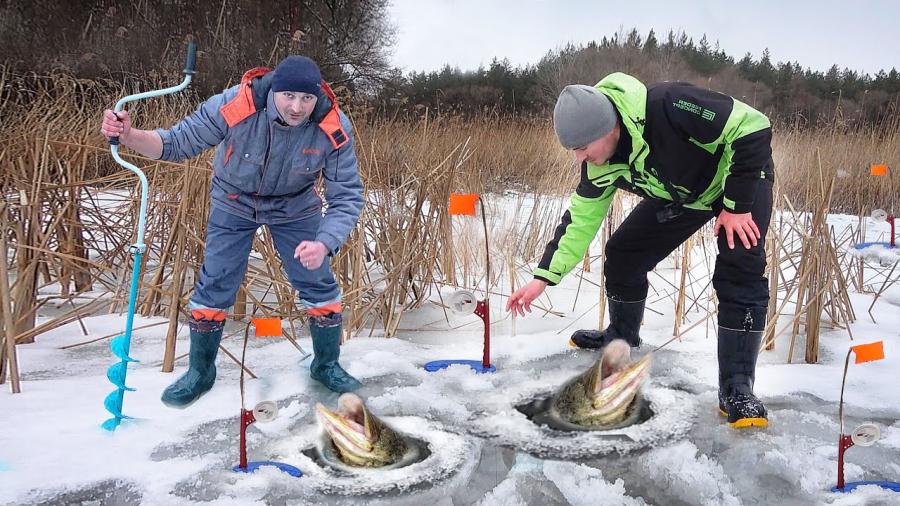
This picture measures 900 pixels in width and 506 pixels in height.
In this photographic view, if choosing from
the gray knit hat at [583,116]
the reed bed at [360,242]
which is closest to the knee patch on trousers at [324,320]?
the reed bed at [360,242]

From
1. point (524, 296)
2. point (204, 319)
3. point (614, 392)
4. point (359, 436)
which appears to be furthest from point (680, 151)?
point (204, 319)

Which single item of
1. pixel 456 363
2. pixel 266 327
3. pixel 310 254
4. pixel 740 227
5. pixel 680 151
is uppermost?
pixel 680 151

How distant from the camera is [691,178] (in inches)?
83.4

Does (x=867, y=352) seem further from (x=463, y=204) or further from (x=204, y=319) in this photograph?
(x=204, y=319)

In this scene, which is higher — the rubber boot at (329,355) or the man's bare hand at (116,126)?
the man's bare hand at (116,126)

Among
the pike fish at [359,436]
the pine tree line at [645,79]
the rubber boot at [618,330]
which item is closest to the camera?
the pike fish at [359,436]

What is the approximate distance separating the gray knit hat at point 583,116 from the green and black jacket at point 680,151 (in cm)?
7

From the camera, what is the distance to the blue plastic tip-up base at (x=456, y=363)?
2.58 meters

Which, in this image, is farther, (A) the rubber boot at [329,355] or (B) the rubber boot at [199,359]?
(A) the rubber boot at [329,355]

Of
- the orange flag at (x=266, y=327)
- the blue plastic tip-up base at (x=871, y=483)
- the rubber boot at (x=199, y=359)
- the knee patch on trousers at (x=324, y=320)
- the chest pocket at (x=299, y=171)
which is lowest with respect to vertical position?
the blue plastic tip-up base at (x=871, y=483)

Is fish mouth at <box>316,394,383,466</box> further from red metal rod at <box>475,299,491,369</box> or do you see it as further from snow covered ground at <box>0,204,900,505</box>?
red metal rod at <box>475,299,491,369</box>

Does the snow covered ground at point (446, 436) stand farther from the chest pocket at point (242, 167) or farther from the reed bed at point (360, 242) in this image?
the chest pocket at point (242, 167)

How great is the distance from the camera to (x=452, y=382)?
2.46 meters

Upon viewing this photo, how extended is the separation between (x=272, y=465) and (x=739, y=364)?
152cm
